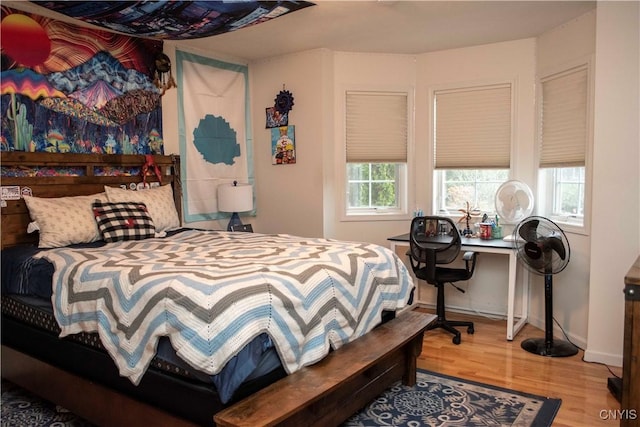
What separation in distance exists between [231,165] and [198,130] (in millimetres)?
507

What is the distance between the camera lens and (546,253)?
11.3 feet

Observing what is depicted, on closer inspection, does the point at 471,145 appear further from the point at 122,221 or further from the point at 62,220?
the point at 62,220

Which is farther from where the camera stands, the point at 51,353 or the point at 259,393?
the point at 51,353

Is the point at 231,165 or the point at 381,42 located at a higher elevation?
the point at 381,42

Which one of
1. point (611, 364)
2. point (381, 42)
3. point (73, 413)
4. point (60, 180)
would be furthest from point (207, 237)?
point (611, 364)

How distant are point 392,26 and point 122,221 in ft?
8.26

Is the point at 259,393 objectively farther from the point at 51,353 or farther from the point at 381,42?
the point at 381,42

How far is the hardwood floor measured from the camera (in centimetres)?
267

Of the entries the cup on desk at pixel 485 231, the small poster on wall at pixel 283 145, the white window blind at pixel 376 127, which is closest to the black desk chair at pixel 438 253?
the cup on desk at pixel 485 231

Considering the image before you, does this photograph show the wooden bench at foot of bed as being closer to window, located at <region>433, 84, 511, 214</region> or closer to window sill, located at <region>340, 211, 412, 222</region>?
window sill, located at <region>340, 211, 412, 222</region>

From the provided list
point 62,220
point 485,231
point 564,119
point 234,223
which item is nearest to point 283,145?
point 234,223

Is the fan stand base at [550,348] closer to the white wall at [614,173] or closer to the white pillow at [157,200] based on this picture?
the white wall at [614,173]

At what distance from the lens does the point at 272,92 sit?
486 centimetres

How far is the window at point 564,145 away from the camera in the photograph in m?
3.67
